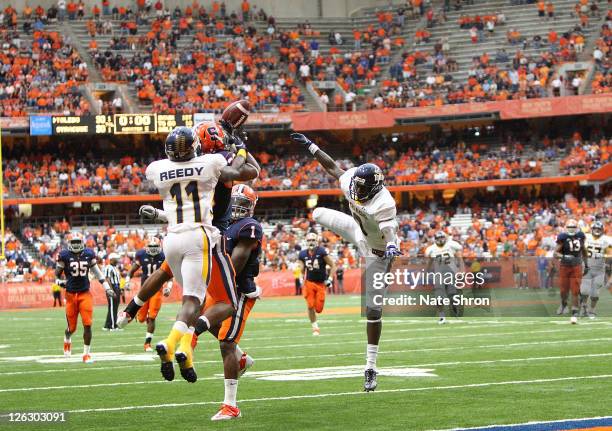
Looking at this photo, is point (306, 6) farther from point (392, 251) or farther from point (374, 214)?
point (392, 251)

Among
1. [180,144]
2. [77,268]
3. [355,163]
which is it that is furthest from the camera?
[355,163]

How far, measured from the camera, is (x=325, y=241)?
4259 cm

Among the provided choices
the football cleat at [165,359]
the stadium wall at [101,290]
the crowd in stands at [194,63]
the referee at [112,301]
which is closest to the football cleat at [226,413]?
the football cleat at [165,359]

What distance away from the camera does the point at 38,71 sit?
45.7 metres

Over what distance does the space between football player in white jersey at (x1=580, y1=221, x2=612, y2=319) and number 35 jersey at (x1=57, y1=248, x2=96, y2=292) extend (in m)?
9.33

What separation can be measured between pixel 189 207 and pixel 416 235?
3337 centimetres

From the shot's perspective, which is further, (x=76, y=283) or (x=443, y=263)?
(x=443, y=263)

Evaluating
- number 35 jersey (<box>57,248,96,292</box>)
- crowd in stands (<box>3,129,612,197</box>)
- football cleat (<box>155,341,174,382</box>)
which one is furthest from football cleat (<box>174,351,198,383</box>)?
crowd in stands (<box>3,129,612,197</box>)

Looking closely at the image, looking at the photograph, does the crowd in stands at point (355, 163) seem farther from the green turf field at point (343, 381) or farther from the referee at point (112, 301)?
the green turf field at point (343, 381)

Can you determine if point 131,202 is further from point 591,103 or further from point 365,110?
point 591,103

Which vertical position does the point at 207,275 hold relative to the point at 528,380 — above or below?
above

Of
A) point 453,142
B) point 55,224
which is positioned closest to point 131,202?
point 55,224

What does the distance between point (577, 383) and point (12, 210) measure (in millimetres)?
35968

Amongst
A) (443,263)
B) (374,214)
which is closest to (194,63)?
(443,263)
